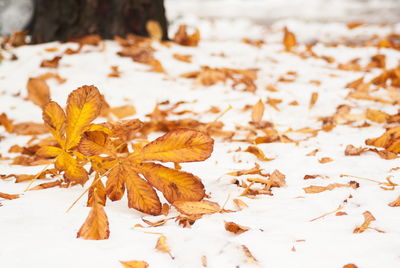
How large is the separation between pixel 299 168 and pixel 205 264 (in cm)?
54

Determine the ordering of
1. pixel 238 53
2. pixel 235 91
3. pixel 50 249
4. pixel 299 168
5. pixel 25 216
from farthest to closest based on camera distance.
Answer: pixel 238 53 → pixel 235 91 → pixel 299 168 → pixel 25 216 → pixel 50 249

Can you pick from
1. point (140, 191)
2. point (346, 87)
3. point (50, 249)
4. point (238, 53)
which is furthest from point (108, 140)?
point (238, 53)

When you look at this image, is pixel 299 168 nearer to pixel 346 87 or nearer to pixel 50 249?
pixel 50 249

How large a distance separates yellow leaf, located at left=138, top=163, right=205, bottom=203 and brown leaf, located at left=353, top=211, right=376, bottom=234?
0.96 ft

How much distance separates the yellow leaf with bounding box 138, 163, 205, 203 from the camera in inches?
28.5

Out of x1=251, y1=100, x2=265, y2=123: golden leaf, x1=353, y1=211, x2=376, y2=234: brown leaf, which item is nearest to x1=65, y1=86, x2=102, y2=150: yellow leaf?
x1=353, y1=211, x2=376, y2=234: brown leaf

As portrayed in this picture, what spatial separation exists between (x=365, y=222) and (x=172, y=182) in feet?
1.23

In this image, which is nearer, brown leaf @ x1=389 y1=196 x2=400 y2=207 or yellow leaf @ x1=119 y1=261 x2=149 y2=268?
yellow leaf @ x1=119 y1=261 x2=149 y2=268

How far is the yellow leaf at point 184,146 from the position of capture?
0.69 m

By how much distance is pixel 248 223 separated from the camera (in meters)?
0.73

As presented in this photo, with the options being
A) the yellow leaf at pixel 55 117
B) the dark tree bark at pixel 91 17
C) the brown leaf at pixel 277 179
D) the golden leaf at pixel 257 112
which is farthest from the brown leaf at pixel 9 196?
the dark tree bark at pixel 91 17

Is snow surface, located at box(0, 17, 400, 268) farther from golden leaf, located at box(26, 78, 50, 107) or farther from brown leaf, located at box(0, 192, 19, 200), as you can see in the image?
golden leaf, located at box(26, 78, 50, 107)

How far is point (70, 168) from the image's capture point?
79cm

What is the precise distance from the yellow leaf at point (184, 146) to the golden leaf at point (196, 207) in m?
0.10
